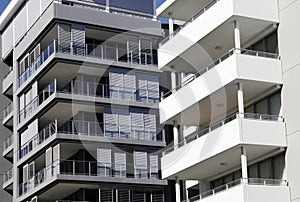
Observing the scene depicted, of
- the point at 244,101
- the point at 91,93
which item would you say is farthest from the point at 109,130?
the point at 244,101

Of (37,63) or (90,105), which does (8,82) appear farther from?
(90,105)

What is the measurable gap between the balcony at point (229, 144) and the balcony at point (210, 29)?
3979 millimetres

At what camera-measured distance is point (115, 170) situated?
176ft

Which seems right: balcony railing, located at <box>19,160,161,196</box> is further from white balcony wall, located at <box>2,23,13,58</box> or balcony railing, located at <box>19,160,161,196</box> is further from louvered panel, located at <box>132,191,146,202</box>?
white balcony wall, located at <box>2,23,13,58</box>

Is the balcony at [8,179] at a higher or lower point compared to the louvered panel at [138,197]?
higher

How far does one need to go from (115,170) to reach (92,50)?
9302mm

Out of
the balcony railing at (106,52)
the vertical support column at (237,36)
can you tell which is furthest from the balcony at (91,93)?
the vertical support column at (237,36)

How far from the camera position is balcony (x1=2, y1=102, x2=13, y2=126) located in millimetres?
63122

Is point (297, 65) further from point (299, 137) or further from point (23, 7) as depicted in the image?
point (23, 7)

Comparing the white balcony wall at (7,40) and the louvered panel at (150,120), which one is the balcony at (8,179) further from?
the louvered panel at (150,120)

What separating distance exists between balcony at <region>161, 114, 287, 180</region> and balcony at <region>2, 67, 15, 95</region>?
1152 inches

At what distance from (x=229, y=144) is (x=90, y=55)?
2497cm

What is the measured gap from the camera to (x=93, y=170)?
53156 mm

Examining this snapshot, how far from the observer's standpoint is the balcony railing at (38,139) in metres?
53.8
